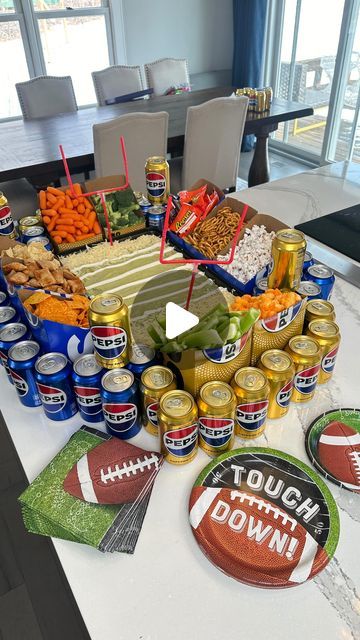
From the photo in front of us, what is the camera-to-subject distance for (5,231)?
1.24m

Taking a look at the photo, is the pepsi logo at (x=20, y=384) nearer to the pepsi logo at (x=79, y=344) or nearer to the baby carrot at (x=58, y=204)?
the pepsi logo at (x=79, y=344)

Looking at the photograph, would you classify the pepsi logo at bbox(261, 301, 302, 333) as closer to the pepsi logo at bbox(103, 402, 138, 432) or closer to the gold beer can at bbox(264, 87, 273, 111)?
the pepsi logo at bbox(103, 402, 138, 432)

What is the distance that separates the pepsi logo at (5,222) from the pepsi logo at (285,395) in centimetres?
84

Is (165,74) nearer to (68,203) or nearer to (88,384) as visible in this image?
(68,203)

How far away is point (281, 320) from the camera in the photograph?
87cm

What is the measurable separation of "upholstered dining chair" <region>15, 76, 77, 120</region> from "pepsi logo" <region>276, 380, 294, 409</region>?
2691 millimetres

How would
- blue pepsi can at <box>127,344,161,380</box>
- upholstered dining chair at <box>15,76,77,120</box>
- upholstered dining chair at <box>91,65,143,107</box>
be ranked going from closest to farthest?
1. blue pepsi can at <box>127,344,161,380</box>
2. upholstered dining chair at <box>15,76,77,120</box>
3. upholstered dining chair at <box>91,65,143,107</box>

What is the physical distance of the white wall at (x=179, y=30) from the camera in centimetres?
394

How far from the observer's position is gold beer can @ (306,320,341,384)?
906 mm

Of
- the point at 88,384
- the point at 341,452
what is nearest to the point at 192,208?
the point at 88,384

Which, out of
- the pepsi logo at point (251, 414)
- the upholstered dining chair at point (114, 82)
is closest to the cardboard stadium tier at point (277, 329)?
the pepsi logo at point (251, 414)

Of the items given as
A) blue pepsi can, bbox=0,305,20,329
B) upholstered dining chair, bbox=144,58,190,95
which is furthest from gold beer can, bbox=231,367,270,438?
upholstered dining chair, bbox=144,58,190,95

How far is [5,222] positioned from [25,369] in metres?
0.52

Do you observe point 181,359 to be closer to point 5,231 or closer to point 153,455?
point 153,455
